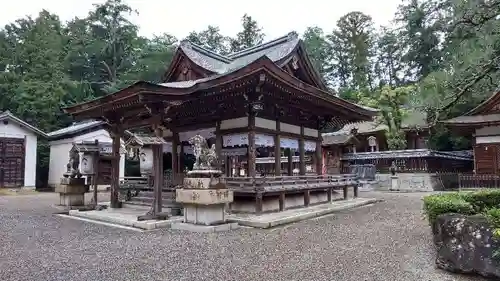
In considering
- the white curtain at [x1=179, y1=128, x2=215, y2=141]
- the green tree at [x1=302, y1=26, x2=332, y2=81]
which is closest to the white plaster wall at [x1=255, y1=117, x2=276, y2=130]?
the white curtain at [x1=179, y1=128, x2=215, y2=141]

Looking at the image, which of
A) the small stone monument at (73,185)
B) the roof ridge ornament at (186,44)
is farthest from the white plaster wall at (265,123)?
the small stone monument at (73,185)

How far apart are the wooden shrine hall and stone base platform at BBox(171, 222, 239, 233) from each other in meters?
1.55

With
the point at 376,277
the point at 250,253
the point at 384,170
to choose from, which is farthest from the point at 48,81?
the point at 376,277

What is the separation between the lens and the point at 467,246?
16.0ft

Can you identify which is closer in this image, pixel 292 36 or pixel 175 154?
pixel 175 154

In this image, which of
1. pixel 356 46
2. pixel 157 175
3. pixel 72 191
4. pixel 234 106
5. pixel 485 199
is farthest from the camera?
pixel 356 46

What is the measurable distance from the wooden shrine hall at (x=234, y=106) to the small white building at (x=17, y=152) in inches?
531

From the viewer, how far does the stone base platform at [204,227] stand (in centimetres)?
832

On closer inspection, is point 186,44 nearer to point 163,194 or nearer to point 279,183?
point 163,194

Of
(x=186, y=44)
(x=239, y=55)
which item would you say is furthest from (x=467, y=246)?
(x=239, y=55)

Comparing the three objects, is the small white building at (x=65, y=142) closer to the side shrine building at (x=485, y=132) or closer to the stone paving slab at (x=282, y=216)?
the stone paving slab at (x=282, y=216)

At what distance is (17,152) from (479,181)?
27079 mm

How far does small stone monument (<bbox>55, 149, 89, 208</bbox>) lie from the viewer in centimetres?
1271

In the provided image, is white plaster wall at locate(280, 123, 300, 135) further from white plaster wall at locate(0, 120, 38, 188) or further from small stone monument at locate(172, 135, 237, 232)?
white plaster wall at locate(0, 120, 38, 188)
